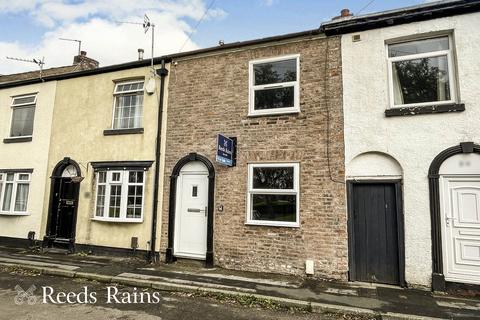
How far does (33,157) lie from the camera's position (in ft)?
38.0

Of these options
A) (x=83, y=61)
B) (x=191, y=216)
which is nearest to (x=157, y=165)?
(x=191, y=216)

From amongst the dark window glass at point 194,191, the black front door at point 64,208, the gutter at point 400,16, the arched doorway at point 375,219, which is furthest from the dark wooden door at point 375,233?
the black front door at point 64,208

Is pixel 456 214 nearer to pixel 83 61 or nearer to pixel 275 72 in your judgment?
pixel 275 72

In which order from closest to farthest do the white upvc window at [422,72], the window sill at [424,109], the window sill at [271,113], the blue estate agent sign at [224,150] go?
the window sill at [424,109], the white upvc window at [422,72], the blue estate agent sign at [224,150], the window sill at [271,113]

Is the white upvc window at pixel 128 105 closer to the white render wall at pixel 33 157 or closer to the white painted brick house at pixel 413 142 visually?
the white render wall at pixel 33 157

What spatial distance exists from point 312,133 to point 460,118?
302 cm

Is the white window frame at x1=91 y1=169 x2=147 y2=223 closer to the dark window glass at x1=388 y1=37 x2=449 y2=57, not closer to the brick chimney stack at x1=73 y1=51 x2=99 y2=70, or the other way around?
→ the dark window glass at x1=388 y1=37 x2=449 y2=57

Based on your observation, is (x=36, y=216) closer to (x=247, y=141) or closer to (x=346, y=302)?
(x=247, y=141)

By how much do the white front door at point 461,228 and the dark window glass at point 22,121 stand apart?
12975mm

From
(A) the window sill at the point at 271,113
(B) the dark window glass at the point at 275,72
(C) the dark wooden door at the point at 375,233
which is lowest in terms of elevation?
(C) the dark wooden door at the point at 375,233

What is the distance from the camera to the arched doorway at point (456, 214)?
6.60m

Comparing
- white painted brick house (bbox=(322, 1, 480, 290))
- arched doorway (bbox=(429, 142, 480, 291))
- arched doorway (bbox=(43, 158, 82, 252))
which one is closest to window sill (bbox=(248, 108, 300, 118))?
white painted brick house (bbox=(322, 1, 480, 290))

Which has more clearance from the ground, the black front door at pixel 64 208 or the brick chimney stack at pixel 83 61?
the brick chimney stack at pixel 83 61

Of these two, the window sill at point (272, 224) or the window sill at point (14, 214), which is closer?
the window sill at point (272, 224)
